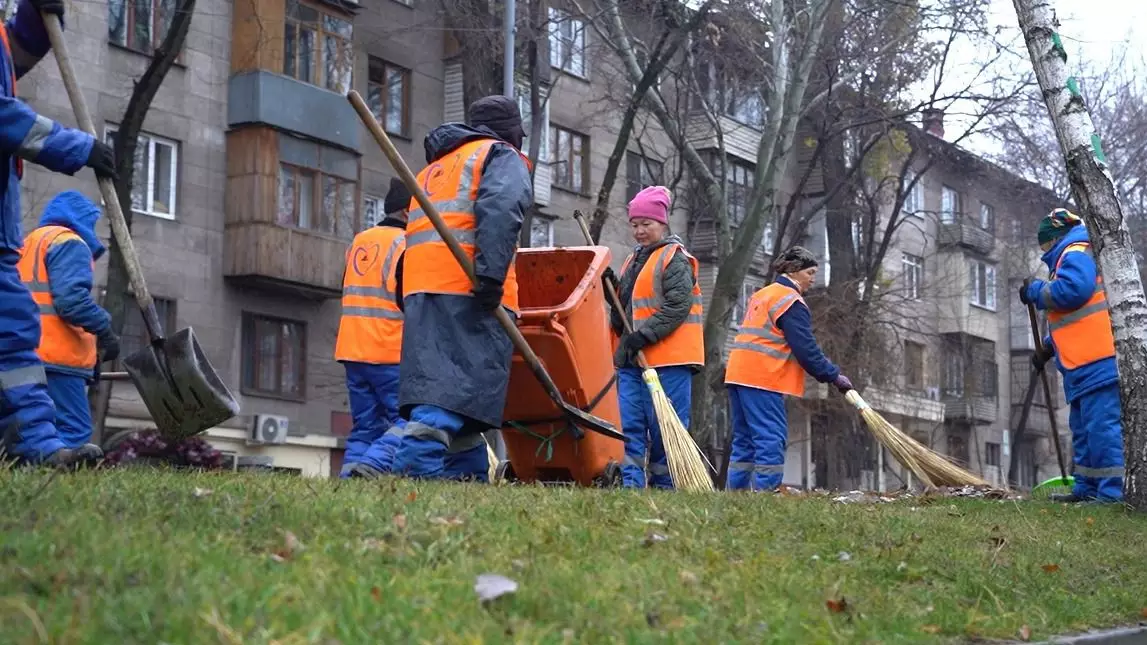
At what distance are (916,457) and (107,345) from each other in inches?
236

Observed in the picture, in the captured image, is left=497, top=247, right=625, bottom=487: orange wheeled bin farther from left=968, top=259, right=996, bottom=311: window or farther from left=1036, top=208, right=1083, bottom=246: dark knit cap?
left=968, top=259, right=996, bottom=311: window

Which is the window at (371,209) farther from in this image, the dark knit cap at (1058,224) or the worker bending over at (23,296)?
the worker bending over at (23,296)

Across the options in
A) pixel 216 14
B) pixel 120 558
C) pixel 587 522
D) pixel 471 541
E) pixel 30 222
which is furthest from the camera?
pixel 216 14

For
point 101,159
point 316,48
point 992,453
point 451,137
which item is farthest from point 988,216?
point 101,159

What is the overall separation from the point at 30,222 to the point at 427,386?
1772 cm

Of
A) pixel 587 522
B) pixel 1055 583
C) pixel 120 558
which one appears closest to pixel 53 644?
pixel 120 558

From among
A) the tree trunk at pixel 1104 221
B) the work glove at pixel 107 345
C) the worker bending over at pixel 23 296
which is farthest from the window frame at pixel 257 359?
the worker bending over at pixel 23 296

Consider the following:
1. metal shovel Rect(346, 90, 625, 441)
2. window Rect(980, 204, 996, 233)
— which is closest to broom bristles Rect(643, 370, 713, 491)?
metal shovel Rect(346, 90, 625, 441)

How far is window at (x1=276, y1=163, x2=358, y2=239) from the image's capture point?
92.0 feet

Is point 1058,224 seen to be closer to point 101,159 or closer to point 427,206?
point 427,206

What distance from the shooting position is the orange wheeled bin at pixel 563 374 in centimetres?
887

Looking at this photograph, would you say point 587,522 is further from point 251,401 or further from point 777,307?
point 251,401

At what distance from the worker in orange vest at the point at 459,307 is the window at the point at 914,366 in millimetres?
29859

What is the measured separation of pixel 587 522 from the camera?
5559mm
